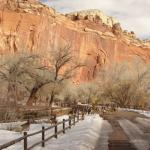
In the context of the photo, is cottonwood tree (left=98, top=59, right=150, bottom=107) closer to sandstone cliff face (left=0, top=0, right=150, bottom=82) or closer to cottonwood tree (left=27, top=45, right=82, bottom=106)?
cottonwood tree (left=27, top=45, right=82, bottom=106)

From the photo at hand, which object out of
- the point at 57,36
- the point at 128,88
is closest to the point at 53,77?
the point at 128,88

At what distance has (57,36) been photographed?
6068 inches

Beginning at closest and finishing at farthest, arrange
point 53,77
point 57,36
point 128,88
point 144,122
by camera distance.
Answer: point 144,122, point 53,77, point 128,88, point 57,36

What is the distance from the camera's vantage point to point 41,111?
46.4m

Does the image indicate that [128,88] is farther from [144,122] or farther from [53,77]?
[144,122]

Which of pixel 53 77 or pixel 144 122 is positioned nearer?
pixel 144 122

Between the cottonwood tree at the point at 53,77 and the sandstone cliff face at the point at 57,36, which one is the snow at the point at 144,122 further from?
the sandstone cliff face at the point at 57,36

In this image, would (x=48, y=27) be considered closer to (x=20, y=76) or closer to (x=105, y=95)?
(x=105, y=95)

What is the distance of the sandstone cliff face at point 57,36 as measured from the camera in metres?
142

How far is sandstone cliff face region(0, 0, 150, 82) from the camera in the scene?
14238cm

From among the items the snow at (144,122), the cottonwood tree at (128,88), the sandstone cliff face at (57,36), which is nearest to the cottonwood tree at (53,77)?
the snow at (144,122)

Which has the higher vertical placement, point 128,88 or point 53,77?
point 128,88

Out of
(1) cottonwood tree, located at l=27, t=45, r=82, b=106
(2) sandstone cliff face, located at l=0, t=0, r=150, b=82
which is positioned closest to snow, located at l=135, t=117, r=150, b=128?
(1) cottonwood tree, located at l=27, t=45, r=82, b=106

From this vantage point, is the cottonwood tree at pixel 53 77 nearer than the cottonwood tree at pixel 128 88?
Yes
